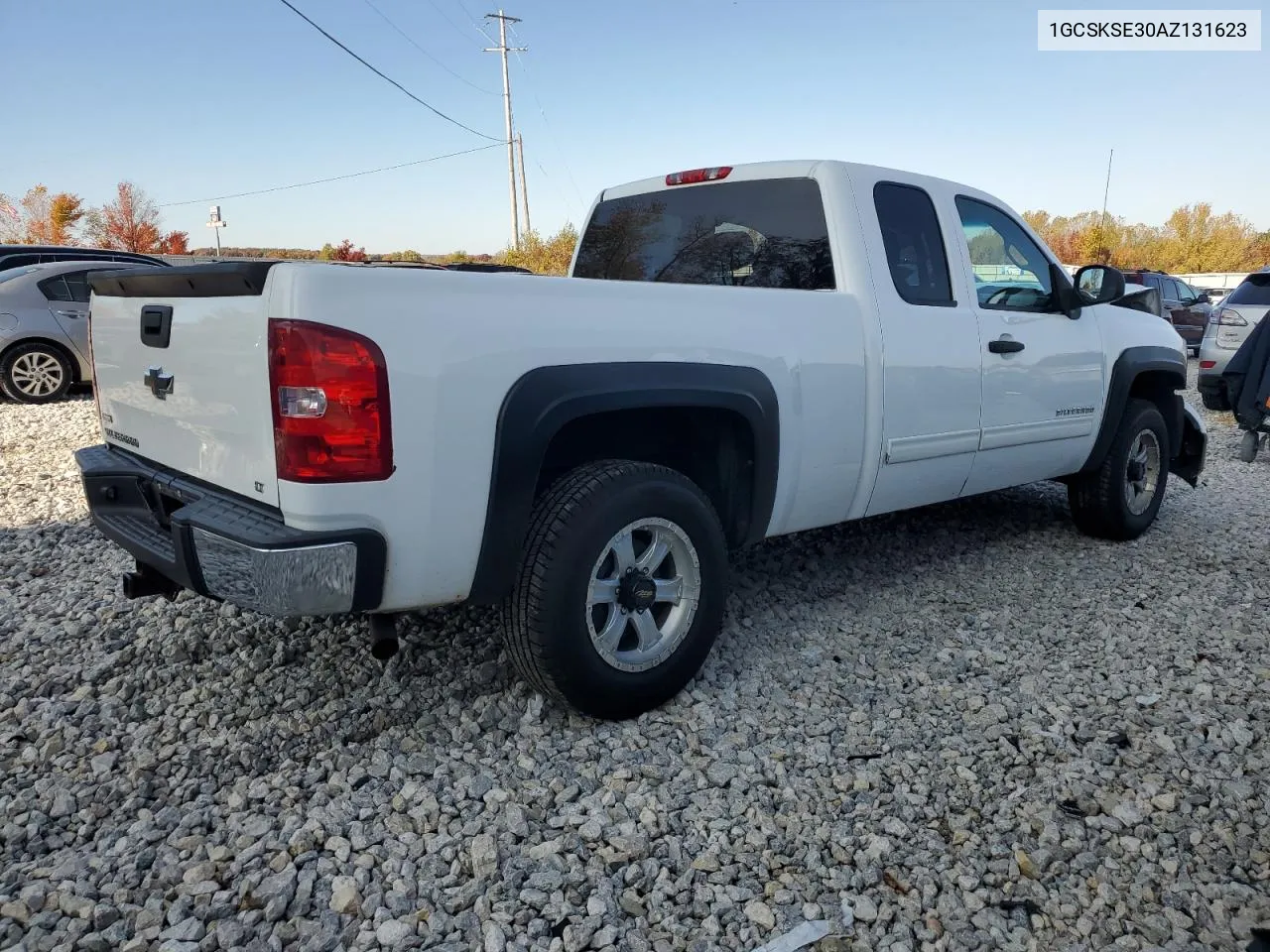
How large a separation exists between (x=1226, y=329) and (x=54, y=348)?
1272 centimetres

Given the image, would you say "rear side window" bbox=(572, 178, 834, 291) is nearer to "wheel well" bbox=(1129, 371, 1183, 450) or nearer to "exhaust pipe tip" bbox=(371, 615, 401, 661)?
"exhaust pipe tip" bbox=(371, 615, 401, 661)

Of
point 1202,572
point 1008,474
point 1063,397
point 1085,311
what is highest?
point 1085,311

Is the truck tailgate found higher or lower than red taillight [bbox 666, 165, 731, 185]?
lower

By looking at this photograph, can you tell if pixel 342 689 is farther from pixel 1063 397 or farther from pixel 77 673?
pixel 1063 397

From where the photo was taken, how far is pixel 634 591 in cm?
296

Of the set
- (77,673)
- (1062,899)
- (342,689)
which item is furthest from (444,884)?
(77,673)

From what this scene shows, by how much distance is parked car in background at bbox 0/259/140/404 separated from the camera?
9.56m

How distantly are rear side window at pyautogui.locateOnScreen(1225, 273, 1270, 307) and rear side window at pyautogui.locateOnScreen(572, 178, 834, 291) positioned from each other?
27.9 ft

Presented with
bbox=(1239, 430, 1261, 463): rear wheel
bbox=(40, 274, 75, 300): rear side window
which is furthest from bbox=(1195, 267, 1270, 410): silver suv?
bbox=(40, 274, 75, 300): rear side window

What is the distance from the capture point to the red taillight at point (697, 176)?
400 centimetres

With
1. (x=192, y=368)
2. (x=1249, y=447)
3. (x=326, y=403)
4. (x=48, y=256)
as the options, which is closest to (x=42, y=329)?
(x=48, y=256)

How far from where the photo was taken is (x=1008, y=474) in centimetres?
442

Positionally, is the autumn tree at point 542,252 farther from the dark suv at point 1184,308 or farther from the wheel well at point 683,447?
the wheel well at point 683,447

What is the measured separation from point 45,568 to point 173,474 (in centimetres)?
A: 235
